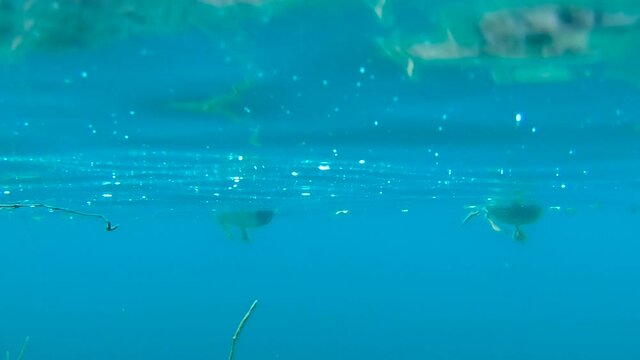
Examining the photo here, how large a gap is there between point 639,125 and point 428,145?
5.02 metres

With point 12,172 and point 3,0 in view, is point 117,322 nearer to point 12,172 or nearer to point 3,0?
point 12,172

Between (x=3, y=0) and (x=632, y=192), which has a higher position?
(x=3, y=0)

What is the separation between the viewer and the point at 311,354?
6075 centimetres

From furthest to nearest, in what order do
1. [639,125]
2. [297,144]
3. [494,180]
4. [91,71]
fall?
1. [494,180]
2. [297,144]
3. [639,125]
4. [91,71]

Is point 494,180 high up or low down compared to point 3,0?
down

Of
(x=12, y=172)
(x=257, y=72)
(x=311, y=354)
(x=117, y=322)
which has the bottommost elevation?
→ (x=117, y=322)

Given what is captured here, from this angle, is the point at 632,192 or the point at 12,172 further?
the point at 632,192

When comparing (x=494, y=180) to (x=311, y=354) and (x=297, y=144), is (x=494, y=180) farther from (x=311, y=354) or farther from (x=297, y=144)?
(x=311, y=354)

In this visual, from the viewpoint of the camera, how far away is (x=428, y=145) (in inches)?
642

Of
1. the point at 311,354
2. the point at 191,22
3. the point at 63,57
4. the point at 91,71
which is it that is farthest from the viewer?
the point at 311,354

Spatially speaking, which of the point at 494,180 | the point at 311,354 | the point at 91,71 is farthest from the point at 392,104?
the point at 311,354

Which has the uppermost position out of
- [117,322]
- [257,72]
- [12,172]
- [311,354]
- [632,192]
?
[257,72]

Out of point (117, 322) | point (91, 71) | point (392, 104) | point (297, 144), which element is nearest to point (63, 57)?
point (91, 71)

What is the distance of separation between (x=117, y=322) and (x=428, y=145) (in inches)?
4976
